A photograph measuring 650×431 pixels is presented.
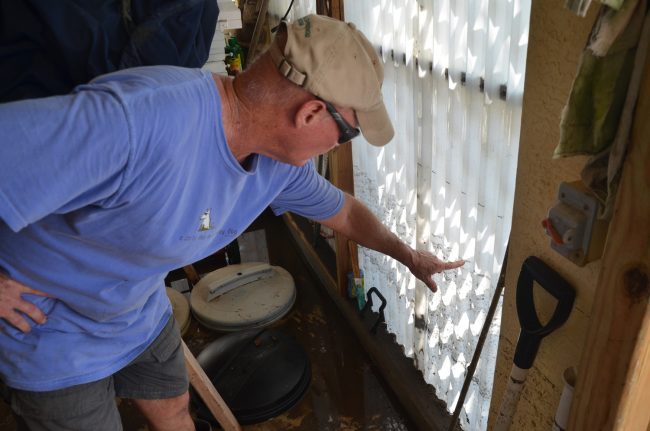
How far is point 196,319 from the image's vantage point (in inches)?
91.8

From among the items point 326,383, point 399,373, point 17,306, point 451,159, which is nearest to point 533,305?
point 451,159

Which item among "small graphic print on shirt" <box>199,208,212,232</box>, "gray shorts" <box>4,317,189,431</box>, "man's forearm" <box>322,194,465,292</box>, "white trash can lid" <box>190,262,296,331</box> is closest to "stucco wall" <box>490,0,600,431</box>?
"man's forearm" <box>322,194,465,292</box>

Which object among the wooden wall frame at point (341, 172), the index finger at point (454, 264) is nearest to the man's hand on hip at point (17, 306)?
the index finger at point (454, 264)

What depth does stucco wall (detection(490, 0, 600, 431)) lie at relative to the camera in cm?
65

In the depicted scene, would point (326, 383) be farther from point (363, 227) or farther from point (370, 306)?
point (363, 227)

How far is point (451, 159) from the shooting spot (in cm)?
127

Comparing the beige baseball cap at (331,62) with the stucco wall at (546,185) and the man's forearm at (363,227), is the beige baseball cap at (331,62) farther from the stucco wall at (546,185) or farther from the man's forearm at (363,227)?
the man's forearm at (363,227)

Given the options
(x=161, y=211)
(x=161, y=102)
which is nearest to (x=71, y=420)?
(x=161, y=211)

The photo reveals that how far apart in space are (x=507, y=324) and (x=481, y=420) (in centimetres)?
65

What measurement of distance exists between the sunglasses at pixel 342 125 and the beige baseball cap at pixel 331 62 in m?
0.01

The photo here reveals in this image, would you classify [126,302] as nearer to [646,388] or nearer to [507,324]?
[507,324]

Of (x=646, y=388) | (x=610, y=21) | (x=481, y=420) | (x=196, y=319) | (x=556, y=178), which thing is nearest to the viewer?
(x=610, y=21)

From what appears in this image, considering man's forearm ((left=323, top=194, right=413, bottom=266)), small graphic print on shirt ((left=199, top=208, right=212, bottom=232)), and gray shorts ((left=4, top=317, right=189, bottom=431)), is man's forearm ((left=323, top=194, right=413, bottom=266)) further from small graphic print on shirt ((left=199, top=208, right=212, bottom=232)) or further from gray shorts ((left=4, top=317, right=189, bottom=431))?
gray shorts ((left=4, top=317, right=189, bottom=431))

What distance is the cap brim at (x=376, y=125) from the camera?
942 millimetres
